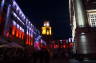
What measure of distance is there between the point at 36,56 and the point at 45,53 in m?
0.73

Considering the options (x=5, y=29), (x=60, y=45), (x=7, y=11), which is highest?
(x=7, y=11)

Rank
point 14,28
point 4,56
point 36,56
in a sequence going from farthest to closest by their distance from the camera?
point 14,28, point 4,56, point 36,56

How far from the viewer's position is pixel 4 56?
16.0 meters

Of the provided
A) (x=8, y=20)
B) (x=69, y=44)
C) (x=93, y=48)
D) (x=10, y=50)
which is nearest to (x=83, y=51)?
(x=93, y=48)

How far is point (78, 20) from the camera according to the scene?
32906 millimetres

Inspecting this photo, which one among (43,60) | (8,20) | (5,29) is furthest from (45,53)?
(8,20)

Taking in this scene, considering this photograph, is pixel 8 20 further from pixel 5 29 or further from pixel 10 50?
pixel 10 50

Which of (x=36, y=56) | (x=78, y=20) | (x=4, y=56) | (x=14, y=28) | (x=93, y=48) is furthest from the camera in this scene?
(x=14, y=28)

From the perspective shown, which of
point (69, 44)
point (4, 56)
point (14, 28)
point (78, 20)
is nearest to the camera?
point (4, 56)

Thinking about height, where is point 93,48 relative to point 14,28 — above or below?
below

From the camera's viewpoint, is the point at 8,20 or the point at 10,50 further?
the point at 8,20

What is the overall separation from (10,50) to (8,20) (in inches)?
904

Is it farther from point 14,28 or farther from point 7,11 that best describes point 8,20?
point 14,28

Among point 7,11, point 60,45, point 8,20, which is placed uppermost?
point 7,11
